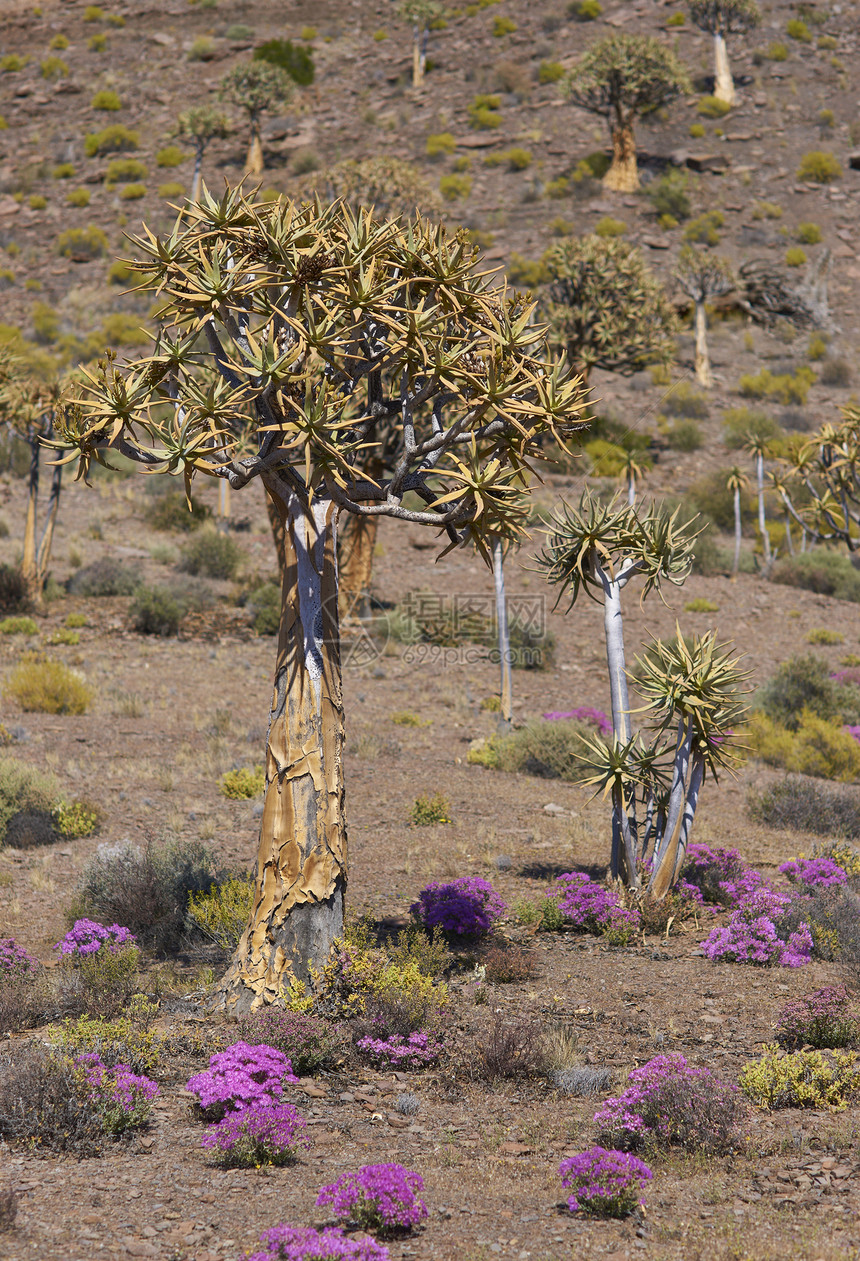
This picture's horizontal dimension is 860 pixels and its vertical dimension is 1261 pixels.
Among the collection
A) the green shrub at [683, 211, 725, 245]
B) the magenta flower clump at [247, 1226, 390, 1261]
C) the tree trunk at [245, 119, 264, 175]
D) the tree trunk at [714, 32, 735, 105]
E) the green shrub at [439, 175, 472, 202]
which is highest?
the tree trunk at [714, 32, 735, 105]

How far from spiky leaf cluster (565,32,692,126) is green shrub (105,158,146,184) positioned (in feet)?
69.1

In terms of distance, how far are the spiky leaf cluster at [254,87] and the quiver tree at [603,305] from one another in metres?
24.5

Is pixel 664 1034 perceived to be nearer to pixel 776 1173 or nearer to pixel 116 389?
pixel 776 1173

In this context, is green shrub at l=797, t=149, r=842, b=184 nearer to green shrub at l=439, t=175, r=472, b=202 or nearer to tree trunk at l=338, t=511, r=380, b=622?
green shrub at l=439, t=175, r=472, b=202

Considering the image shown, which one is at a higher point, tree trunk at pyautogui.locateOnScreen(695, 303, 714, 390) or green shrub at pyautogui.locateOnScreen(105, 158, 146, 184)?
green shrub at pyautogui.locateOnScreen(105, 158, 146, 184)

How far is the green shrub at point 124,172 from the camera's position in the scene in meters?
50.0

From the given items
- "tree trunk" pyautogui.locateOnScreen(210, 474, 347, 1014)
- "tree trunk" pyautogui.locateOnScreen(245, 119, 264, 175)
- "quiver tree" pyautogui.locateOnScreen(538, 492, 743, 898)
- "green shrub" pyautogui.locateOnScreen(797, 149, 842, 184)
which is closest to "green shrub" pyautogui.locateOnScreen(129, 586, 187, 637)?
"quiver tree" pyautogui.locateOnScreen(538, 492, 743, 898)

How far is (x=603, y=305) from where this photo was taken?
106ft

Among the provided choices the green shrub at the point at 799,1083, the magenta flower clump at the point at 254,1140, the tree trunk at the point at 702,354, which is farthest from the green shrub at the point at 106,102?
the green shrub at the point at 799,1083

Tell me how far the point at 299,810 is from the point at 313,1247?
3208 millimetres

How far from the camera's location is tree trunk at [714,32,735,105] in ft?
171

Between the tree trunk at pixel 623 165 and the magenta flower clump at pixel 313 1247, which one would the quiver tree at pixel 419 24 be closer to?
the tree trunk at pixel 623 165

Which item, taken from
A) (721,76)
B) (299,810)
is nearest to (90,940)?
(299,810)

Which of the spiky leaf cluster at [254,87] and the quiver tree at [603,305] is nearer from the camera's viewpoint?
the quiver tree at [603,305]
